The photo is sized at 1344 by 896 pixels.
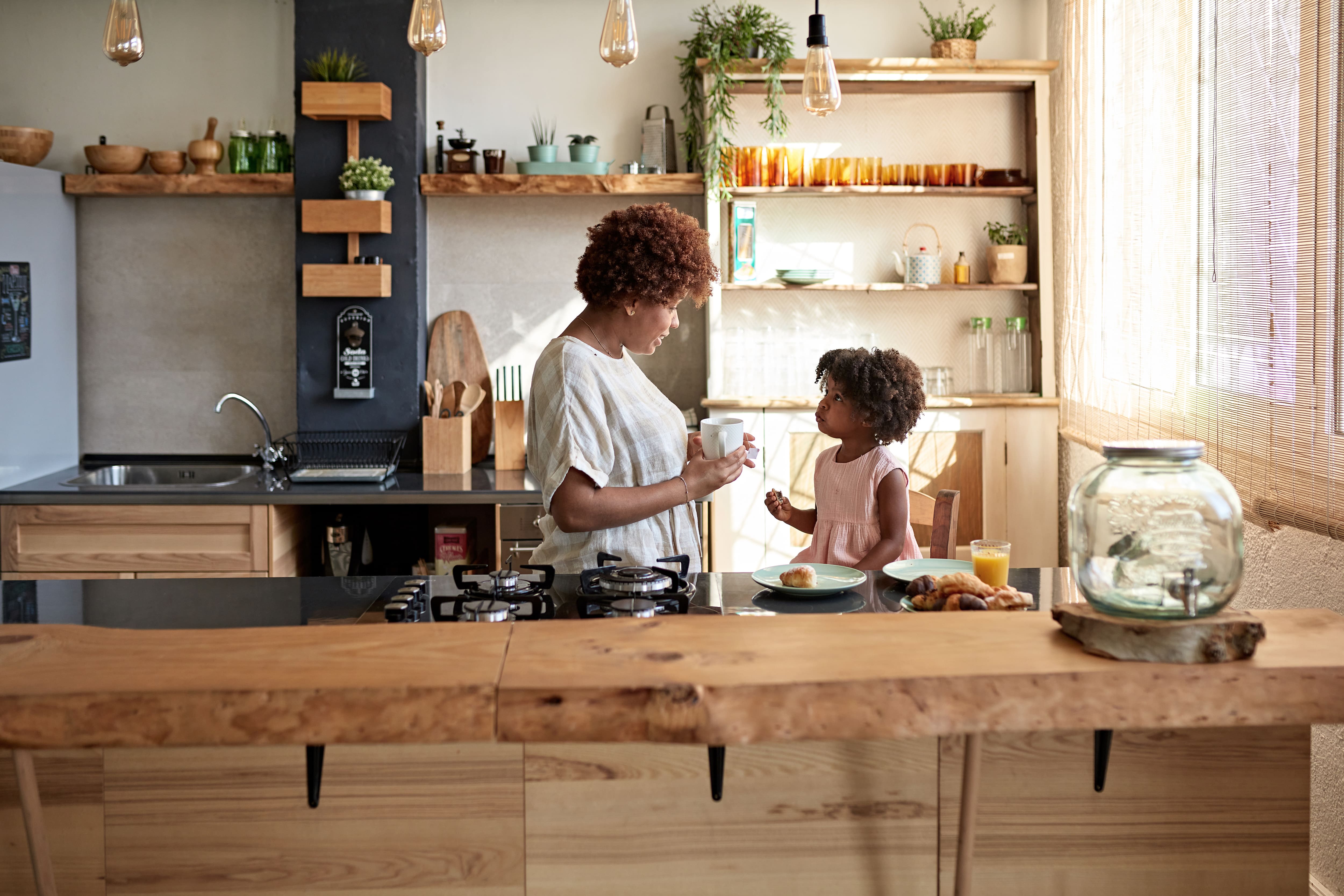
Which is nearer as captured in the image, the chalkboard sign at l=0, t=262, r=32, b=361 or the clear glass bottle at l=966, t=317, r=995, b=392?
the chalkboard sign at l=0, t=262, r=32, b=361

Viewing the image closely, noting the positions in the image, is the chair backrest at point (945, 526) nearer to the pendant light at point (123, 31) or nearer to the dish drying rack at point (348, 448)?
the pendant light at point (123, 31)

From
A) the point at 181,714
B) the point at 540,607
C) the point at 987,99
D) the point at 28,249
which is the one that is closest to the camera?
the point at 181,714

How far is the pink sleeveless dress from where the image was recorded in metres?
2.63

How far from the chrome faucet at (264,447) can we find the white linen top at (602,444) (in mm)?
2189

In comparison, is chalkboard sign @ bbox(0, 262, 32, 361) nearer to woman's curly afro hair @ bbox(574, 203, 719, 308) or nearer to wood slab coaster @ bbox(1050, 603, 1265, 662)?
woman's curly afro hair @ bbox(574, 203, 719, 308)

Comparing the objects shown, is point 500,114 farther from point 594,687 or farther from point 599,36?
point 594,687

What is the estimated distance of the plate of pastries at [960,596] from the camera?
1788 mm

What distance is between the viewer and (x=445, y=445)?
13.5 ft

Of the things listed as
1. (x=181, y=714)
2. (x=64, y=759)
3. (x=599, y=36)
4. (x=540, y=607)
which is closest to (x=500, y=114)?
(x=599, y=36)

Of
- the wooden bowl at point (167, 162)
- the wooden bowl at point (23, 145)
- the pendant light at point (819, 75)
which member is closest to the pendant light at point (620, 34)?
the pendant light at point (819, 75)

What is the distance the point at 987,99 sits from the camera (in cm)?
434

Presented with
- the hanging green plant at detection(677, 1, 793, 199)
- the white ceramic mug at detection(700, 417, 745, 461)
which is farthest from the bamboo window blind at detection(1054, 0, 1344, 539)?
the white ceramic mug at detection(700, 417, 745, 461)

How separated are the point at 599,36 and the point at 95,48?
A: 6.48 feet

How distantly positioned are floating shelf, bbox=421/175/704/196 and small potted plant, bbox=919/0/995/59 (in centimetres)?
103
